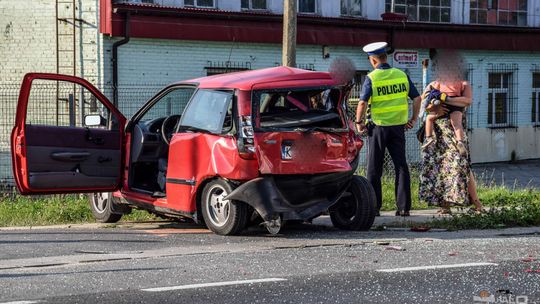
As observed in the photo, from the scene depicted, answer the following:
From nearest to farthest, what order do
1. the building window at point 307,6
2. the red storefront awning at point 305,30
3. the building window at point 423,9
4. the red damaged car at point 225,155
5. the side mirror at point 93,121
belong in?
the red damaged car at point 225,155 < the side mirror at point 93,121 < the red storefront awning at point 305,30 < the building window at point 307,6 < the building window at point 423,9

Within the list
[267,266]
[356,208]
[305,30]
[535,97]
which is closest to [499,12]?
[535,97]

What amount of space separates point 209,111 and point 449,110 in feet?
10.6

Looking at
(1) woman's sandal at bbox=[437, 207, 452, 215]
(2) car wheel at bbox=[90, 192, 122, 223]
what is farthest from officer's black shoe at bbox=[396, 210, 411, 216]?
(2) car wheel at bbox=[90, 192, 122, 223]

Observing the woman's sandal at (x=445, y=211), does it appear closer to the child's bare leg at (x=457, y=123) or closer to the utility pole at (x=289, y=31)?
the child's bare leg at (x=457, y=123)

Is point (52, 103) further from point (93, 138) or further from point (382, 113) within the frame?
point (382, 113)

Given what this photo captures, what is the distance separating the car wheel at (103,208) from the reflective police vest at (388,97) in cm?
320

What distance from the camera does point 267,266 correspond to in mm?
8695

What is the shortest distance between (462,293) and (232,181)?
12.3ft

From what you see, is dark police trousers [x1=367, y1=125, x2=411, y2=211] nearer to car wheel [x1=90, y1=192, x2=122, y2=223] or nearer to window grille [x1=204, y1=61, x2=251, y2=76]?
car wheel [x1=90, y1=192, x2=122, y2=223]

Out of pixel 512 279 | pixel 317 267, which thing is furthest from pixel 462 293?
pixel 317 267

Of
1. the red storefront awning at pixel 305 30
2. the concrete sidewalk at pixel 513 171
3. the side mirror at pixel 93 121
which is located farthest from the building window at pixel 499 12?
the side mirror at pixel 93 121

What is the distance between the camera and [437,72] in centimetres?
1331

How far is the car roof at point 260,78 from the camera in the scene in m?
11.0

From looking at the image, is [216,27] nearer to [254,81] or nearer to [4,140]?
[4,140]
